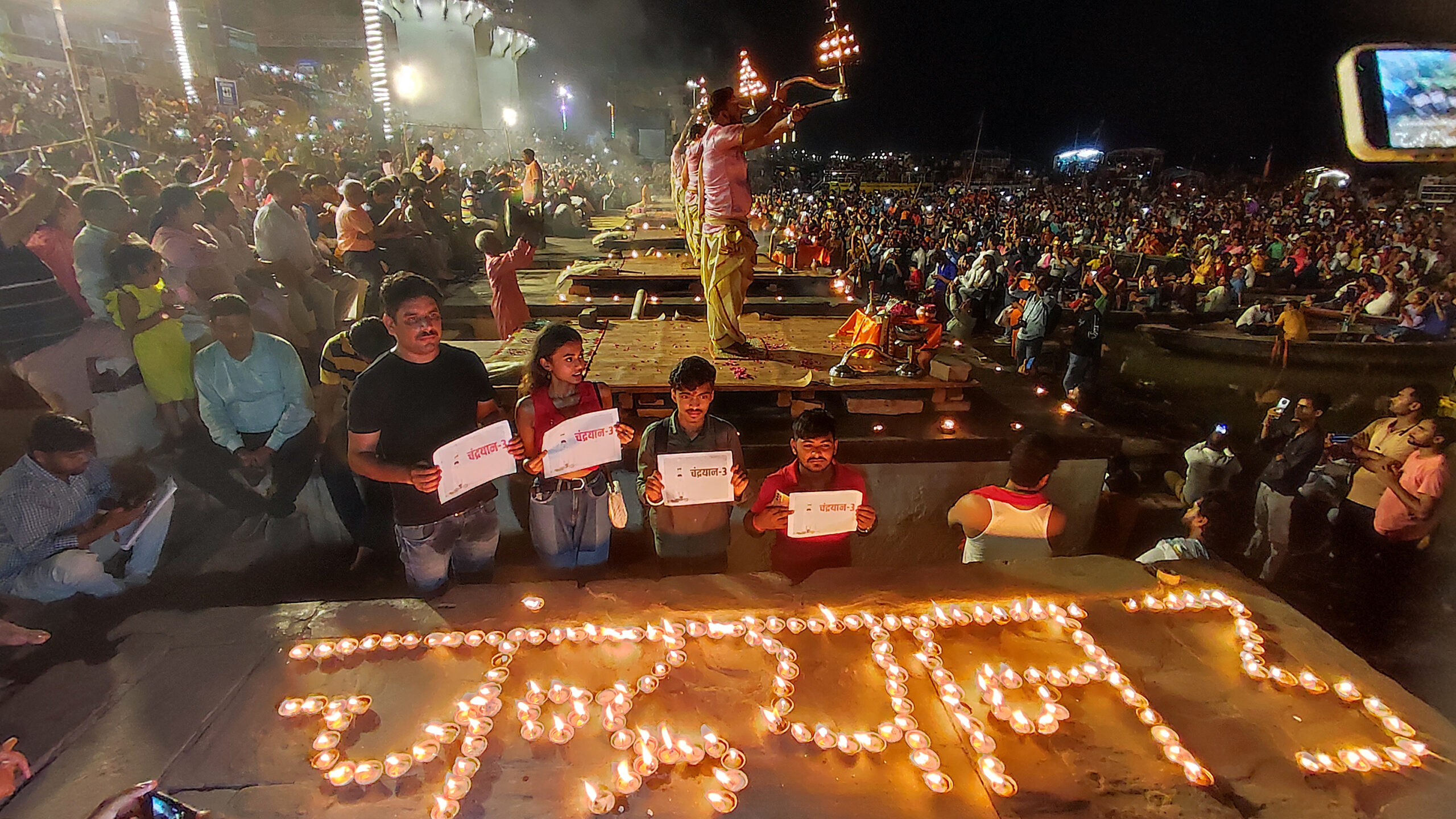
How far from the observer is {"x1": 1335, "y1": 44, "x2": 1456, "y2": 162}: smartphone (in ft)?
9.47

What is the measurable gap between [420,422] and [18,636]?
1783 millimetres

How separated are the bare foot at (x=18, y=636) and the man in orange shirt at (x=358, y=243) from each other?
5627 millimetres

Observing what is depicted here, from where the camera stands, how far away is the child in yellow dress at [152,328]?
488 centimetres

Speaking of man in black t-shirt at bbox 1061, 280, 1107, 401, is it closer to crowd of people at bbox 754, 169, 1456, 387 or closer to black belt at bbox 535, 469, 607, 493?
crowd of people at bbox 754, 169, 1456, 387

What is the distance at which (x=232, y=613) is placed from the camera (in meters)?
3.18

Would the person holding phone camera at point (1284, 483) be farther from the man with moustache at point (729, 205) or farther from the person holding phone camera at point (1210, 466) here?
the man with moustache at point (729, 205)

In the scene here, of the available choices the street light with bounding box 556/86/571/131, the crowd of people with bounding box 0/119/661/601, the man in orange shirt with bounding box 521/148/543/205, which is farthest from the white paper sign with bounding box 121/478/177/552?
the street light with bounding box 556/86/571/131

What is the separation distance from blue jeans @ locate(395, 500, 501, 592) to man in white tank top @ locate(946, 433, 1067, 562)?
2633mm

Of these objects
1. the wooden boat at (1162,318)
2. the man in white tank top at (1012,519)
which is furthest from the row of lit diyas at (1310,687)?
the wooden boat at (1162,318)

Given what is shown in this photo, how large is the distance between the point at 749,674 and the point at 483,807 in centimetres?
113

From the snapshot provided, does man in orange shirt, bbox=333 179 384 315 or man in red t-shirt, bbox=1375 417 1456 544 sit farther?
man in orange shirt, bbox=333 179 384 315

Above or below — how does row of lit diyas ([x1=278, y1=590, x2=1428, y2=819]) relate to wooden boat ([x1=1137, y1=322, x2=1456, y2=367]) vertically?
above

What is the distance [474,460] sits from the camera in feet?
11.0

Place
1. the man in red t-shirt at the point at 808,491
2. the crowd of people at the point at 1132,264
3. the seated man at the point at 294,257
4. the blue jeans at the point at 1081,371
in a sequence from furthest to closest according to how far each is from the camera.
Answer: the crowd of people at the point at 1132,264 < the blue jeans at the point at 1081,371 < the seated man at the point at 294,257 < the man in red t-shirt at the point at 808,491
